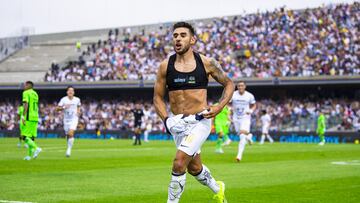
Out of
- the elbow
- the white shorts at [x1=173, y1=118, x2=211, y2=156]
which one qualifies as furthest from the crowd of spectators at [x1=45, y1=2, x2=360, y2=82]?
the white shorts at [x1=173, y1=118, x2=211, y2=156]

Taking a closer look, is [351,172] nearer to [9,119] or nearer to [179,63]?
[179,63]

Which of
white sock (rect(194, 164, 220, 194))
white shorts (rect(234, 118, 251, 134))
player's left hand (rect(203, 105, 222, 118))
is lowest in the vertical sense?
white shorts (rect(234, 118, 251, 134))

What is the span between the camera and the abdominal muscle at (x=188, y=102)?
9.13m

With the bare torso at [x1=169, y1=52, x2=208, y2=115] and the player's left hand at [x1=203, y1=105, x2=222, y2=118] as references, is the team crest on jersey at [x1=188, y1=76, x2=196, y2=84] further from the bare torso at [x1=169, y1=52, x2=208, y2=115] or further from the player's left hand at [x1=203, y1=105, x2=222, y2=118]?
the player's left hand at [x1=203, y1=105, x2=222, y2=118]

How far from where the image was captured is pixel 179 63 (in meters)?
9.31

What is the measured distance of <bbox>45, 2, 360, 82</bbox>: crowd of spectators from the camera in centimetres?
4813

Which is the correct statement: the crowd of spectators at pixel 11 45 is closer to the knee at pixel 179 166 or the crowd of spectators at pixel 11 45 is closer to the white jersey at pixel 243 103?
A: the white jersey at pixel 243 103

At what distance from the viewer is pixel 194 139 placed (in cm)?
889

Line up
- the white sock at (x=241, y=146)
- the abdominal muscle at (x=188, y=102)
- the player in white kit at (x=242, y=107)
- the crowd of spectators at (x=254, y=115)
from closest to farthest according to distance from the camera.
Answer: the abdominal muscle at (x=188, y=102) → the white sock at (x=241, y=146) → the player in white kit at (x=242, y=107) → the crowd of spectators at (x=254, y=115)

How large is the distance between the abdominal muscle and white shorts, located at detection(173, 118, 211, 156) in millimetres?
215

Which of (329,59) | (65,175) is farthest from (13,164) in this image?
(329,59)

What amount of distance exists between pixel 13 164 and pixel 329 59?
111ft

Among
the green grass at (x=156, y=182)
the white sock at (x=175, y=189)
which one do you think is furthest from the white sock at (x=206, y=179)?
the green grass at (x=156, y=182)

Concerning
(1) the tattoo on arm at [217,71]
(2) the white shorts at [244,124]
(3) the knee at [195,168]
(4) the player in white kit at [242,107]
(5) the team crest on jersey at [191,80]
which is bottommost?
(2) the white shorts at [244,124]
